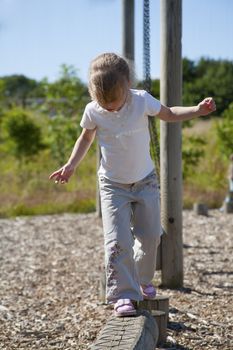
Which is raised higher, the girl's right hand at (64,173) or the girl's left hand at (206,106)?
the girl's left hand at (206,106)

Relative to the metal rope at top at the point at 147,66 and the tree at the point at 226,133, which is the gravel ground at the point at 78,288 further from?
the tree at the point at 226,133

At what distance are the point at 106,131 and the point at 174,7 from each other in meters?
1.66

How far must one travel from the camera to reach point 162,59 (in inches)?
188

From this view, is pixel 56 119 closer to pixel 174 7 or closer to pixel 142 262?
pixel 174 7

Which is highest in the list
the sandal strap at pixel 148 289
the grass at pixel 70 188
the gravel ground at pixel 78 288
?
the grass at pixel 70 188

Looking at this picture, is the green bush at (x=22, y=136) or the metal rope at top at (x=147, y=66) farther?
the green bush at (x=22, y=136)

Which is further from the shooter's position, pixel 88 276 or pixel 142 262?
pixel 88 276

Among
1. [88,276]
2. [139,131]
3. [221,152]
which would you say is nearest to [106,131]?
[139,131]

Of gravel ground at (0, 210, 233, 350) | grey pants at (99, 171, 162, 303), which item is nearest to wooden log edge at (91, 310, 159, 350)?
grey pants at (99, 171, 162, 303)

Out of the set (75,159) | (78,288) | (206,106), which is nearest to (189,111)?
(206,106)

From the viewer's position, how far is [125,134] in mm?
3420

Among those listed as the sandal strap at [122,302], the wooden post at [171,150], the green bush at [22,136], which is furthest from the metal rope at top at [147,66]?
the green bush at [22,136]

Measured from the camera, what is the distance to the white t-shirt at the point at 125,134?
11.2 feet

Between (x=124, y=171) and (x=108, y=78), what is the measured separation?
499 mm
